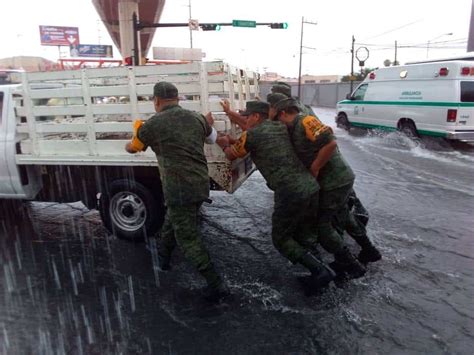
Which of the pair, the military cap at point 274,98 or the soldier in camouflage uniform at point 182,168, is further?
the military cap at point 274,98

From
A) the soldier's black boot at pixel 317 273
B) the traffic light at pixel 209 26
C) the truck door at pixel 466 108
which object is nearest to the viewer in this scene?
the soldier's black boot at pixel 317 273

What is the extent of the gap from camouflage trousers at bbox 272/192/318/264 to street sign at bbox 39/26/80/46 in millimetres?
75163

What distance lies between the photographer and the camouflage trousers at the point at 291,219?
381 centimetres

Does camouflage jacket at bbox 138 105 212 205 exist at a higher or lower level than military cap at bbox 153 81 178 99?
lower

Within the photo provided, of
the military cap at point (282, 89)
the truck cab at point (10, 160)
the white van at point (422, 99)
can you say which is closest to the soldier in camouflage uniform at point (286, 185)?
the military cap at point (282, 89)

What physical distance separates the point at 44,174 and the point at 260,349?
3.73 meters

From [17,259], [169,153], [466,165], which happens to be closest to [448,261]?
[169,153]

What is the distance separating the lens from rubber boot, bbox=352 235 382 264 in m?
4.41

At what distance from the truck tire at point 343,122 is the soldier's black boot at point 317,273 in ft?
47.5

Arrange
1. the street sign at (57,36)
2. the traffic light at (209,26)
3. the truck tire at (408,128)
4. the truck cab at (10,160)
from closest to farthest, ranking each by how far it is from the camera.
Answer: the truck cab at (10,160)
the truck tire at (408,128)
the traffic light at (209,26)
the street sign at (57,36)

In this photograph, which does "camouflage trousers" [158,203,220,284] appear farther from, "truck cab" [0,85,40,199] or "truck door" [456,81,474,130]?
"truck door" [456,81,474,130]

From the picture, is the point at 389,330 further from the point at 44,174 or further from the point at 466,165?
the point at 466,165

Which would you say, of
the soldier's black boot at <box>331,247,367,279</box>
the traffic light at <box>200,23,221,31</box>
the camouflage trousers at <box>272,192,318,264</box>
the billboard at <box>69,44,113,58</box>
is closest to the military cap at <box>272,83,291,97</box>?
the camouflage trousers at <box>272,192,318,264</box>

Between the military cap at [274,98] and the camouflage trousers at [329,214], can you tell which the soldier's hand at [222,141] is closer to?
the military cap at [274,98]
